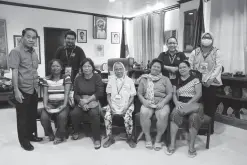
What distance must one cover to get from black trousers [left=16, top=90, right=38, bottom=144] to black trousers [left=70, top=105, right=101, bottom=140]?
1.64 ft

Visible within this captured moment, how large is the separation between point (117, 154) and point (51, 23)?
441 centimetres

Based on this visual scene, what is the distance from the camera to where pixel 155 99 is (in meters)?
2.55

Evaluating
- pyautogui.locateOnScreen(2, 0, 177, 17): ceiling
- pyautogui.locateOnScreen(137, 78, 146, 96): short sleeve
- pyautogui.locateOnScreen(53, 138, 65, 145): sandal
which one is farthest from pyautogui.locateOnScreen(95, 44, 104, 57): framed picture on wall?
pyautogui.locateOnScreen(53, 138, 65, 145): sandal

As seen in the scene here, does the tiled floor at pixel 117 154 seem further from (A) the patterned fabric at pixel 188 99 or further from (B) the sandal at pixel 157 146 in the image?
(A) the patterned fabric at pixel 188 99

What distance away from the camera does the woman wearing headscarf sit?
266 cm

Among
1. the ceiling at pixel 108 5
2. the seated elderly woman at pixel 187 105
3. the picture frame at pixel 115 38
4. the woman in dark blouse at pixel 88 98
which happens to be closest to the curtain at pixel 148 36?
the ceiling at pixel 108 5

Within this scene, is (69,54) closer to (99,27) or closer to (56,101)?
(56,101)

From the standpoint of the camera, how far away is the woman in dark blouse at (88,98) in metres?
2.52

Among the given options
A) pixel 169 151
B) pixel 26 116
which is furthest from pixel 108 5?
pixel 169 151

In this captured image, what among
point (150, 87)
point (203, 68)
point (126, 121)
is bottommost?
point (126, 121)

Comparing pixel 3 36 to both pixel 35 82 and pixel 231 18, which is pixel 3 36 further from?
pixel 231 18

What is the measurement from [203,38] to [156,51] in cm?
281

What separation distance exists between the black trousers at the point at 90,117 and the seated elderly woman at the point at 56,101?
0.12 m

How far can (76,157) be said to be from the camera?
2.21m
